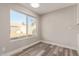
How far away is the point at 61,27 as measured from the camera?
1.71m

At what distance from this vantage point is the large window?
164cm

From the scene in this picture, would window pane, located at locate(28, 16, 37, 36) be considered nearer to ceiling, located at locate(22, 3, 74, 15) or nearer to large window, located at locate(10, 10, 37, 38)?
large window, located at locate(10, 10, 37, 38)

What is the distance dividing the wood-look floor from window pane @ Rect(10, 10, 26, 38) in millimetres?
294

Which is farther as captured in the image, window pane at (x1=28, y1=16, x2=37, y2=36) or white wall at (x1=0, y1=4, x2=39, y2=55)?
window pane at (x1=28, y1=16, x2=37, y2=36)

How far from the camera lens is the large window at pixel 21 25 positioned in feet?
5.38

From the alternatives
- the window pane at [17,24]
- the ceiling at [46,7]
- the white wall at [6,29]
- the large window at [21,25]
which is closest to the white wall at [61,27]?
the ceiling at [46,7]

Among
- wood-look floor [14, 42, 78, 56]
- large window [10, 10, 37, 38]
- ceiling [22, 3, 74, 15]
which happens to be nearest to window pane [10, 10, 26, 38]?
large window [10, 10, 37, 38]

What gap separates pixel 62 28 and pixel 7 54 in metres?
0.99

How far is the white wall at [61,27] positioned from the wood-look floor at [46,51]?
87 millimetres

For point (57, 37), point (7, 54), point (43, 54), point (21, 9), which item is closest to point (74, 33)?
point (57, 37)

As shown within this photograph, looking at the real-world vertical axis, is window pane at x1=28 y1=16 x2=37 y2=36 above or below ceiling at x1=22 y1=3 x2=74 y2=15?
below

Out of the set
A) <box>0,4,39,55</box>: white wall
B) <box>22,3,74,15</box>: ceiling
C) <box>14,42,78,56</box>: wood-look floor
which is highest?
<box>22,3,74,15</box>: ceiling

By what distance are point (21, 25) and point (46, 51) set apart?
598mm

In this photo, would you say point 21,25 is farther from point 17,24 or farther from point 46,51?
point 46,51
